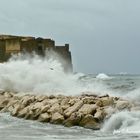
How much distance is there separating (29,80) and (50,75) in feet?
6.82

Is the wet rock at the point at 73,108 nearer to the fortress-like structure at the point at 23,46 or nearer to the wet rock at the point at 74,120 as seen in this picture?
the wet rock at the point at 74,120

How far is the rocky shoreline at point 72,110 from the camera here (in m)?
14.4

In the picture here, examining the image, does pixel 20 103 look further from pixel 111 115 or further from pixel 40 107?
pixel 111 115

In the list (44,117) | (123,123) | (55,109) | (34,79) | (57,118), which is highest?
(34,79)

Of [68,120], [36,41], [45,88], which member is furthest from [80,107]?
[36,41]

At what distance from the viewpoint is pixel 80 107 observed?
51.2ft

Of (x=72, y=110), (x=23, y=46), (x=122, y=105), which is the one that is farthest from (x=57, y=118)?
(x=23, y=46)

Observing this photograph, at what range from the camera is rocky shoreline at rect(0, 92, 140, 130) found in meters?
14.4

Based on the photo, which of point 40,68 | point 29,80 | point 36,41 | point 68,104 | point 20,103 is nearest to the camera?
point 68,104

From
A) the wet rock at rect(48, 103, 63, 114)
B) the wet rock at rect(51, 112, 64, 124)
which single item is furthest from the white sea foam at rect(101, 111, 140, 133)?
the wet rock at rect(48, 103, 63, 114)

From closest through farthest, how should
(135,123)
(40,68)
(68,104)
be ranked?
→ (135,123) → (68,104) → (40,68)

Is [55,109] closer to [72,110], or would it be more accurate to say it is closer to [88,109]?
[72,110]

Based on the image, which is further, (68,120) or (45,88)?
(45,88)

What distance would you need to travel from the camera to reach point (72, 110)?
1533cm
